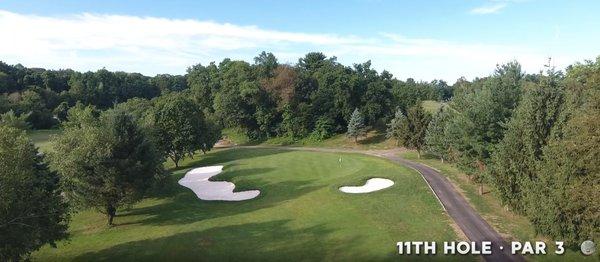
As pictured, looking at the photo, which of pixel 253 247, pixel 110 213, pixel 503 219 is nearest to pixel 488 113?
pixel 503 219

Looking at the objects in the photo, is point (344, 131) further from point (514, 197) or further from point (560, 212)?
point (560, 212)

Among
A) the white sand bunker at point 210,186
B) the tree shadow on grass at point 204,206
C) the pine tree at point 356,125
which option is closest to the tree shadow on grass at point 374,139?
the pine tree at point 356,125

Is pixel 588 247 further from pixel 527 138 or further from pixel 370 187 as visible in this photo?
pixel 370 187

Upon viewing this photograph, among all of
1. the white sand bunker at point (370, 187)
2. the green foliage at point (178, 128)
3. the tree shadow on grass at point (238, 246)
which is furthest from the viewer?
the green foliage at point (178, 128)

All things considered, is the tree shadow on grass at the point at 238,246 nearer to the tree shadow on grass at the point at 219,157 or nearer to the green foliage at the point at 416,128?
the tree shadow on grass at the point at 219,157

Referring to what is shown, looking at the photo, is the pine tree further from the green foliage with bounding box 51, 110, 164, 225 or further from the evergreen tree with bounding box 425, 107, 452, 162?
the green foliage with bounding box 51, 110, 164, 225
